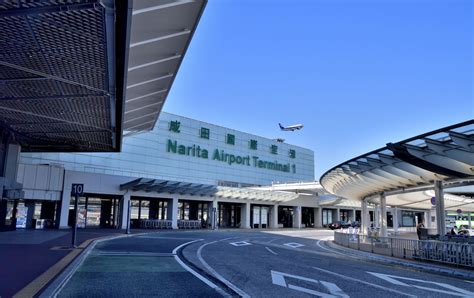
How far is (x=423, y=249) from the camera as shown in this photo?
1587 cm

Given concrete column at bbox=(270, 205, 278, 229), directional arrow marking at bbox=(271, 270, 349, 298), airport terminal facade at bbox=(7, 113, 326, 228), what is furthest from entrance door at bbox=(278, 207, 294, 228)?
directional arrow marking at bbox=(271, 270, 349, 298)

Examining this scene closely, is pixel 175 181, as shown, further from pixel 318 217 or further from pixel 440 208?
pixel 318 217

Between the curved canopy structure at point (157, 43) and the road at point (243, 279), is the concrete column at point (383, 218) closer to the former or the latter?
the road at point (243, 279)

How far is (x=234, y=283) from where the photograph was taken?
374 inches

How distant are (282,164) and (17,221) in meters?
44.2

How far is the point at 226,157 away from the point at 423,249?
137ft

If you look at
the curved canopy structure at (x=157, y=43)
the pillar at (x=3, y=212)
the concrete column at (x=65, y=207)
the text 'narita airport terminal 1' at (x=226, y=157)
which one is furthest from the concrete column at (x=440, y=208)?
the text 'narita airport terminal 1' at (x=226, y=157)

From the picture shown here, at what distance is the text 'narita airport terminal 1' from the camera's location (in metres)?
50.0

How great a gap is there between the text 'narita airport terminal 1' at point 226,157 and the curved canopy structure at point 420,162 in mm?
29545

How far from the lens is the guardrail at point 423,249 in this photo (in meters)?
13.9

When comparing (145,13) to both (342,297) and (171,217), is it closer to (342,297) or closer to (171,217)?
(342,297)

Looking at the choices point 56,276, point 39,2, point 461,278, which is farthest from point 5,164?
point 461,278

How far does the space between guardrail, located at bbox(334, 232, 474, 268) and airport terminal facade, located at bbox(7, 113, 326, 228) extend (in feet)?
70.6

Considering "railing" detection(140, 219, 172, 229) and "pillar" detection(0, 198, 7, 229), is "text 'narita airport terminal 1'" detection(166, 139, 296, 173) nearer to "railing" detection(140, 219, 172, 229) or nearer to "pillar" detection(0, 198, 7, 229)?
"railing" detection(140, 219, 172, 229)
